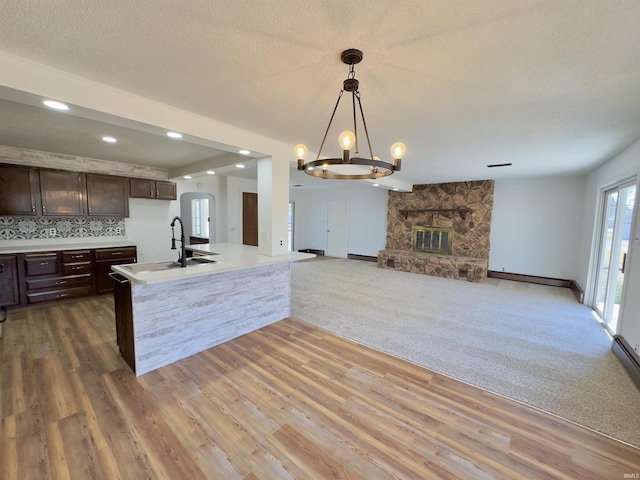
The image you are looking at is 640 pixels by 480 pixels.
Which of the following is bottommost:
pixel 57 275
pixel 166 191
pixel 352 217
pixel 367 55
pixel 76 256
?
pixel 57 275

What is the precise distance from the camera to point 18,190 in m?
3.69

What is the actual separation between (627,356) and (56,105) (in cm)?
529

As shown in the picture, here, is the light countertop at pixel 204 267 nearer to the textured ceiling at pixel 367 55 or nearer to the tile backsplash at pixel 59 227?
the textured ceiling at pixel 367 55

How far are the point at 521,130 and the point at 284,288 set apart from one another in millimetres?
3256

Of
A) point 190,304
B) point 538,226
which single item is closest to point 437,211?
point 538,226

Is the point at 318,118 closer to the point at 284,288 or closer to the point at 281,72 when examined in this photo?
the point at 281,72

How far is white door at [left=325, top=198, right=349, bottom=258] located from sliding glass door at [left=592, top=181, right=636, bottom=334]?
5.83 meters

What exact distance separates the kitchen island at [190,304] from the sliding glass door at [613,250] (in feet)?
13.3

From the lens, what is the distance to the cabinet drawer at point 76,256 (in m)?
3.89

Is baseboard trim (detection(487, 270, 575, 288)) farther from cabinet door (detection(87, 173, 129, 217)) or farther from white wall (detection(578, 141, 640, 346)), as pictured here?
cabinet door (detection(87, 173, 129, 217))

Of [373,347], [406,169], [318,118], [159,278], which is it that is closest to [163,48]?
[318,118]

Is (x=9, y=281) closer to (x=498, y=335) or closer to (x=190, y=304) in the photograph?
(x=190, y=304)

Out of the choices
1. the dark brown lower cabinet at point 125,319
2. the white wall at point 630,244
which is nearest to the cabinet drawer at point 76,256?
the dark brown lower cabinet at point 125,319

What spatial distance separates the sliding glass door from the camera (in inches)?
131
